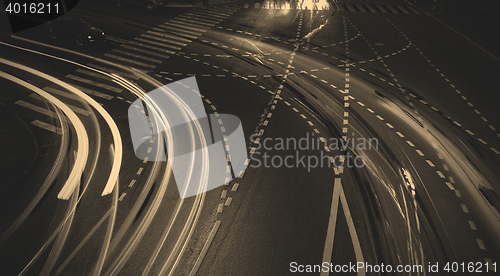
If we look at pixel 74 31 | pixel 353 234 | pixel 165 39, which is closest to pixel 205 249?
pixel 353 234

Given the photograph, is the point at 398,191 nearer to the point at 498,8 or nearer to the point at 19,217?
the point at 19,217

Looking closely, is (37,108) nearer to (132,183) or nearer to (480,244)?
(132,183)

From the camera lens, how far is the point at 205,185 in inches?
490

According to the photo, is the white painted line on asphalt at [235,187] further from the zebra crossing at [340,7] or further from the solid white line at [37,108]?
the zebra crossing at [340,7]

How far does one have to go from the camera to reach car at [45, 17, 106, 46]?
23562mm

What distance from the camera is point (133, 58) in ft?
73.9

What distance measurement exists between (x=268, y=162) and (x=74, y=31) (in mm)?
18272

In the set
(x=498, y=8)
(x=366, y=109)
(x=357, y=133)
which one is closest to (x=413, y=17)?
(x=498, y=8)

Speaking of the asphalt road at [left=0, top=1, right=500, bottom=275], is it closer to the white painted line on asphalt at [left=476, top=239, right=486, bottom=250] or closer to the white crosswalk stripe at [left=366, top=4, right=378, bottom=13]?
the white painted line on asphalt at [left=476, top=239, right=486, bottom=250]

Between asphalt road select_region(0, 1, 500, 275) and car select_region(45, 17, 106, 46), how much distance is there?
0.69 metres

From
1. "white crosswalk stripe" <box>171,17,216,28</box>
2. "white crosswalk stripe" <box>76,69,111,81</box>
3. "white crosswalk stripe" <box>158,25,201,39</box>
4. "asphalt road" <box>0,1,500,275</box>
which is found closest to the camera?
"asphalt road" <box>0,1,500,275</box>

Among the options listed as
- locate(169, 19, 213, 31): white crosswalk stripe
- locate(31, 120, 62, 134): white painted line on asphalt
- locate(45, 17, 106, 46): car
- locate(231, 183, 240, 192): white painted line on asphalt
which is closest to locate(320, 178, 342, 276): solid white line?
locate(231, 183, 240, 192): white painted line on asphalt

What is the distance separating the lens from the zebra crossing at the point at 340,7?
113 feet

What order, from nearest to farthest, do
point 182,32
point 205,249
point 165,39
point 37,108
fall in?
point 205,249
point 37,108
point 165,39
point 182,32
